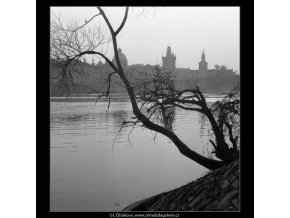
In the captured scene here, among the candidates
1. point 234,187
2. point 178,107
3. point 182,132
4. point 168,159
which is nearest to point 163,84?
point 178,107

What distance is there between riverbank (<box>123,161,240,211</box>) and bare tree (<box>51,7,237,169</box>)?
23cm

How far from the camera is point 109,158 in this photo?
4059 mm

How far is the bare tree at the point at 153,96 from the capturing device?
13.3 feet

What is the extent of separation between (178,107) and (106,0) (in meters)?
1.42

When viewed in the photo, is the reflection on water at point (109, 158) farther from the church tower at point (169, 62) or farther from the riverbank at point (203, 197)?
the church tower at point (169, 62)

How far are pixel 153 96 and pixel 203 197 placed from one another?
49.2 inches

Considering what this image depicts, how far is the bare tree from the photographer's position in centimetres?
406

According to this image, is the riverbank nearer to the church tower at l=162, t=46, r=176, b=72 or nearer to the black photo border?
the black photo border

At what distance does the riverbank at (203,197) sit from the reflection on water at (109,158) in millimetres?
88
